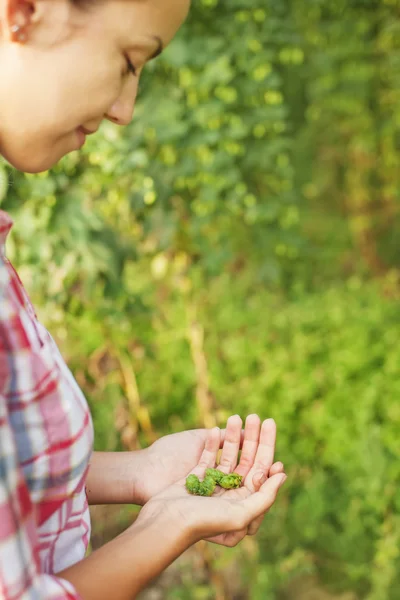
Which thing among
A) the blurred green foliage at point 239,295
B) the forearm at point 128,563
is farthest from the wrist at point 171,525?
the blurred green foliage at point 239,295

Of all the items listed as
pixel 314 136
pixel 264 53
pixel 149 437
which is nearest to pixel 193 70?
pixel 264 53

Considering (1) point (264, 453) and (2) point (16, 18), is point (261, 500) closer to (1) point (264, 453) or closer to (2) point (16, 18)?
(1) point (264, 453)

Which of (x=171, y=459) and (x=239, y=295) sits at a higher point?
(x=171, y=459)

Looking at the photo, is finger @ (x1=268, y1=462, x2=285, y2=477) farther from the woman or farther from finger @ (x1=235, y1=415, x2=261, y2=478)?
the woman

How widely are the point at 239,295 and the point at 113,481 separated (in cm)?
345

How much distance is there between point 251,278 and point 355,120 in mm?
1242

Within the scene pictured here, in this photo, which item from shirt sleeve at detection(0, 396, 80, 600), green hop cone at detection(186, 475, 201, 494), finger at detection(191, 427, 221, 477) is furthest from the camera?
finger at detection(191, 427, 221, 477)

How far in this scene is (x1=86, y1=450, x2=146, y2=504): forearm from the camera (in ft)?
3.44

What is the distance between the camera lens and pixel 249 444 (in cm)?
112

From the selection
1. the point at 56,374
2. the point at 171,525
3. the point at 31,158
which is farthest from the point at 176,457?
the point at 31,158

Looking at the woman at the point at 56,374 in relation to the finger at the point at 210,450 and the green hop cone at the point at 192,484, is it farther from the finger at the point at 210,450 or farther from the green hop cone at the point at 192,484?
the finger at the point at 210,450

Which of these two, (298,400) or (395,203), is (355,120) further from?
(298,400)

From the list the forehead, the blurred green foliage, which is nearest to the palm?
the forehead

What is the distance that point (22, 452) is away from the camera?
714 millimetres
